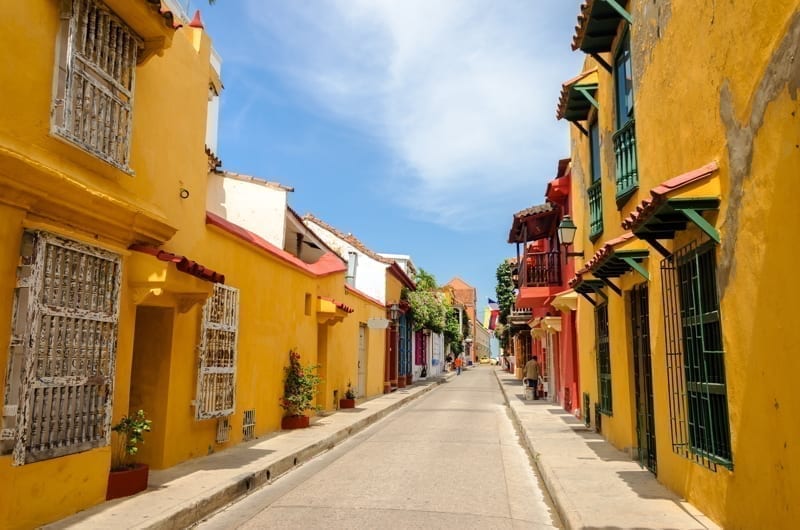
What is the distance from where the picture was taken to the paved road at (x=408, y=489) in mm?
6738

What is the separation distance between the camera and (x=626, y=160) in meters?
9.24

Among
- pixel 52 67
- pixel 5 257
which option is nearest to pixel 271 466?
pixel 5 257

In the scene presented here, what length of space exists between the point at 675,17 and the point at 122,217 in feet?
20.9

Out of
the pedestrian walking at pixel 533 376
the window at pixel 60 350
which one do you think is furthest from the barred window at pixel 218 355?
the pedestrian walking at pixel 533 376

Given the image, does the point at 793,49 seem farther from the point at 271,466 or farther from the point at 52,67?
the point at 271,466

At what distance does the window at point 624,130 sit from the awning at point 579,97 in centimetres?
150

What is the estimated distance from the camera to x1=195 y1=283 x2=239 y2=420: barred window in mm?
9562

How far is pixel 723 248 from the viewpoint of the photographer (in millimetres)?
5559

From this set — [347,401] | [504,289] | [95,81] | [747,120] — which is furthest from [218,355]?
[504,289]

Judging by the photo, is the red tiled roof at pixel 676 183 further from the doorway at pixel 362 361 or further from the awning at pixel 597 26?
the doorway at pixel 362 361

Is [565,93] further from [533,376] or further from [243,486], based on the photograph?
[533,376]

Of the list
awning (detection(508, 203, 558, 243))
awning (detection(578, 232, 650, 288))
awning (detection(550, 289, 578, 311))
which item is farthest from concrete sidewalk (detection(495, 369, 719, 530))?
awning (detection(508, 203, 558, 243))

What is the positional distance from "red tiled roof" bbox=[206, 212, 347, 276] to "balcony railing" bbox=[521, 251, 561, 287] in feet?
17.8

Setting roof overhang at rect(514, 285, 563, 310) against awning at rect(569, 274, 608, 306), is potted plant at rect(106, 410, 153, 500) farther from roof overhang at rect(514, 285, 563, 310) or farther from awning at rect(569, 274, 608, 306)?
roof overhang at rect(514, 285, 563, 310)
